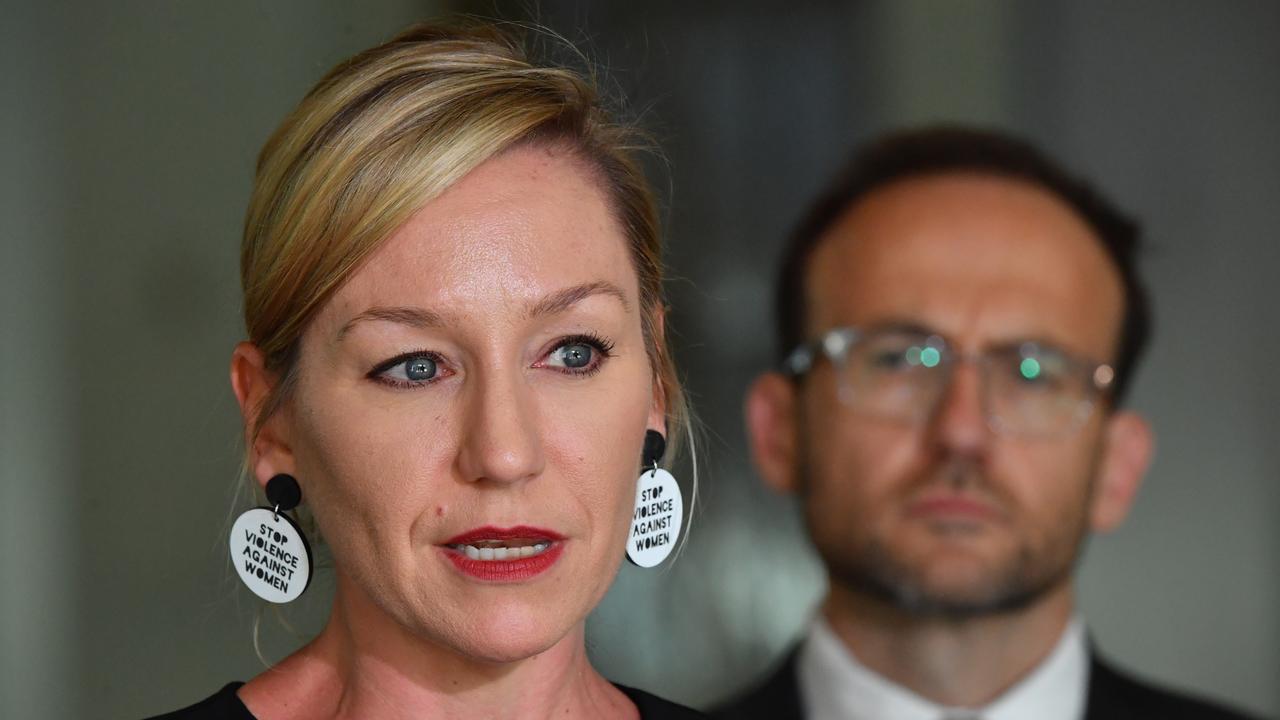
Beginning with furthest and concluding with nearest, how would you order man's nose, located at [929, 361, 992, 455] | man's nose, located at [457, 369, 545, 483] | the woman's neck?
the woman's neck
man's nose, located at [457, 369, 545, 483]
man's nose, located at [929, 361, 992, 455]

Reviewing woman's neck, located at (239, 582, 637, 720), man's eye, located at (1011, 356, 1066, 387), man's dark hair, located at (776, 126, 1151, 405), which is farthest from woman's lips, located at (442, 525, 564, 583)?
man's eye, located at (1011, 356, 1066, 387)

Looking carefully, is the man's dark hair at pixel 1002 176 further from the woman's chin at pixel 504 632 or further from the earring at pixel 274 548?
the earring at pixel 274 548

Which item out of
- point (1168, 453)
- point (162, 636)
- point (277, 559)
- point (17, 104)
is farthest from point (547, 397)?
point (17, 104)

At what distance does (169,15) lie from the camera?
7.14 ft

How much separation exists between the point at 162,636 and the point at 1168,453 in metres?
1.38

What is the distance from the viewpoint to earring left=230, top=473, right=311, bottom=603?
73.5 inches

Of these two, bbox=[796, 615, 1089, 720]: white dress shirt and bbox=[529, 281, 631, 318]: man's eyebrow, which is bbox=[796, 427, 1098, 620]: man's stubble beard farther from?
bbox=[529, 281, 631, 318]: man's eyebrow

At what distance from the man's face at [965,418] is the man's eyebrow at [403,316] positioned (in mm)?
413

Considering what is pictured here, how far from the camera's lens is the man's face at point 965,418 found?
1586mm

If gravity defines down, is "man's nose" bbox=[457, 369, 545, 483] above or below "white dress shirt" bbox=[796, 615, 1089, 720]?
above

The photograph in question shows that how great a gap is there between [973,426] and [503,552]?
1.71 feet

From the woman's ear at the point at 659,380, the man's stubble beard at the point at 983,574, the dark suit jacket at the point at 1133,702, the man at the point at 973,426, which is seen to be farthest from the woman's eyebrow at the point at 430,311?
the dark suit jacket at the point at 1133,702

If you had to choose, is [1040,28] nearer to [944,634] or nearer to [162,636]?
[944,634]

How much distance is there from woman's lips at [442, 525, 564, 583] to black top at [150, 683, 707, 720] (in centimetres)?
32
